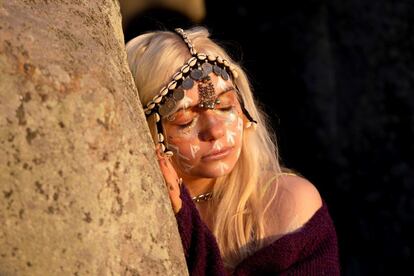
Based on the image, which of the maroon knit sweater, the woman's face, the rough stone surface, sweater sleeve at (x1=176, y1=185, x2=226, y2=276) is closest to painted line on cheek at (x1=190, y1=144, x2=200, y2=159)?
the woman's face


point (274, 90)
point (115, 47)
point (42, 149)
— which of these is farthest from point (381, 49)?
point (42, 149)

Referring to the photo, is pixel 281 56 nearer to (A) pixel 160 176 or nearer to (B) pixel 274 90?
(B) pixel 274 90

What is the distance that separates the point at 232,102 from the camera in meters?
2.44

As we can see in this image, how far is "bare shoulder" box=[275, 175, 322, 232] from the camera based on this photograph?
2.46 meters

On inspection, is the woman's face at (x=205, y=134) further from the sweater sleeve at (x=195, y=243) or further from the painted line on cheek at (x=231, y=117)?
the sweater sleeve at (x=195, y=243)

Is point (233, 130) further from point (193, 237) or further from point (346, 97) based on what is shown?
point (346, 97)

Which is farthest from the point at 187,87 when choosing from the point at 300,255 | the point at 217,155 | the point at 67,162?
the point at 67,162

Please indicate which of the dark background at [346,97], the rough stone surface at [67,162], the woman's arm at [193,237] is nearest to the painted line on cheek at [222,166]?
the woman's arm at [193,237]

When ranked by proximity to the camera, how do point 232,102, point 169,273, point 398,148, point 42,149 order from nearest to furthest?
point 42,149 < point 169,273 < point 232,102 < point 398,148

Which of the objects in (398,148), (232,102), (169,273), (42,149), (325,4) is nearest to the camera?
(42,149)

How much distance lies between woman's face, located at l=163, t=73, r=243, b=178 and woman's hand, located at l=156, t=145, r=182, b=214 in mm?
466

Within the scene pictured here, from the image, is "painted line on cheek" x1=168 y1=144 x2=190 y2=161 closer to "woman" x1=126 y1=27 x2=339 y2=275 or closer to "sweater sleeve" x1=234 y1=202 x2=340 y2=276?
"woman" x1=126 y1=27 x2=339 y2=275

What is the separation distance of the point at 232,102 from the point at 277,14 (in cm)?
239

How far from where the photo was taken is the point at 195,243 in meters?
1.93
